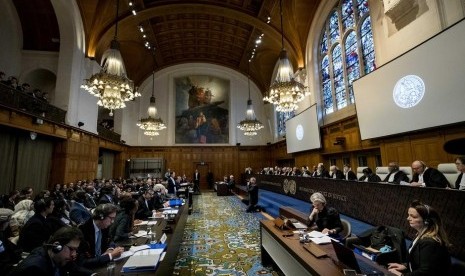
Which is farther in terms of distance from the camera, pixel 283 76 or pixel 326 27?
pixel 326 27

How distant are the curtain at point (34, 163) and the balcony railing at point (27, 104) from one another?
0.98 metres

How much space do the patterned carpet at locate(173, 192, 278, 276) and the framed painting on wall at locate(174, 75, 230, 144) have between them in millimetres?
10843

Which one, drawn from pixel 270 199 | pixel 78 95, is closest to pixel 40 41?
pixel 78 95

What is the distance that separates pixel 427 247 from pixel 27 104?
963 cm

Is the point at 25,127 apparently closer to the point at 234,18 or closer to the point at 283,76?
the point at 283,76

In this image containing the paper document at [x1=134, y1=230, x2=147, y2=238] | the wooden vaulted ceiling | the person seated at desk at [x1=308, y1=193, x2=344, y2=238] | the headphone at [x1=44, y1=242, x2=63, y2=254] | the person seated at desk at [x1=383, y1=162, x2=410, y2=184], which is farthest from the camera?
the wooden vaulted ceiling

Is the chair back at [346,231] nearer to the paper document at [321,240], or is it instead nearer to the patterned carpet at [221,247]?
the paper document at [321,240]

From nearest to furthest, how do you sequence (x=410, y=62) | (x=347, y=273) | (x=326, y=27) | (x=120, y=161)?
(x=347, y=273), (x=410, y=62), (x=326, y=27), (x=120, y=161)

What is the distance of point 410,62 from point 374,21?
8.51 ft

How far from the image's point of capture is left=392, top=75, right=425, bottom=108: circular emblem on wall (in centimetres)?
554

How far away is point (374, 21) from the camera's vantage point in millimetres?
7406

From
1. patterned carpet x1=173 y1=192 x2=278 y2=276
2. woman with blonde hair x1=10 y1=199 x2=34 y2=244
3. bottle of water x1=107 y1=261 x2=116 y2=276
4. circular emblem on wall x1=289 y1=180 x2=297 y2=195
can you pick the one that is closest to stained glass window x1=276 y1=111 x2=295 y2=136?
circular emblem on wall x1=289 y1=180 x2=297 y2=195

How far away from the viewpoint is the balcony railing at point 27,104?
248 inches

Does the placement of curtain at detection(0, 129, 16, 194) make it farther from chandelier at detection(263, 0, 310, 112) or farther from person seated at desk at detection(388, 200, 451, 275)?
person seated at desk at detection(388, 200, 451, 275)
